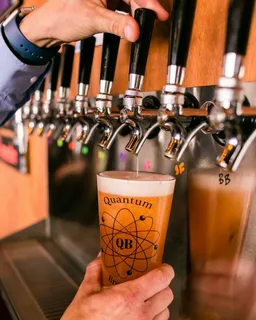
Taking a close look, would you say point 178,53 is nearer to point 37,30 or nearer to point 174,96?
point 174,96

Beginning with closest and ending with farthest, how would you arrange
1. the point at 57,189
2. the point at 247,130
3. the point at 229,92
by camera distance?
the point at 229,92 → the point at 247,130 → the point at 57,189

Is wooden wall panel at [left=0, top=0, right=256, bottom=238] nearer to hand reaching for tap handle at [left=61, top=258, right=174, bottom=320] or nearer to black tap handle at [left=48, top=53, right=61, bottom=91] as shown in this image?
black tap handle at [left=48, top=53, right=61, bottom=91]

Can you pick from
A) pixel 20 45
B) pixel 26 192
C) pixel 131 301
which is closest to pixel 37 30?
pixel 20 45

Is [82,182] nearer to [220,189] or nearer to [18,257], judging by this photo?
[18,257]

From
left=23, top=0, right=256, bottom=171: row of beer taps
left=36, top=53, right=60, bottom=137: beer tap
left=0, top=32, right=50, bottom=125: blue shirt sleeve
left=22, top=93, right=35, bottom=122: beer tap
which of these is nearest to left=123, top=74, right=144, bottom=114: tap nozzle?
left=23, top=0, right=256, bottom=171: row of beer taps

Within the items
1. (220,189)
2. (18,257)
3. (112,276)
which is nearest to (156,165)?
(220,189)

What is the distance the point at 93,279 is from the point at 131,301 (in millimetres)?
124

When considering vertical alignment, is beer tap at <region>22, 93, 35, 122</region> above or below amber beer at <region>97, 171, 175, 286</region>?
above

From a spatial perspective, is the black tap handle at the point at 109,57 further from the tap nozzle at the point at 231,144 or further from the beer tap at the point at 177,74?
the tap nozzle at the point at 231,144

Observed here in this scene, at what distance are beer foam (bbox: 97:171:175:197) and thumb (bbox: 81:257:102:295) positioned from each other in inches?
6.0

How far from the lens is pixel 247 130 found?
65 centimetres

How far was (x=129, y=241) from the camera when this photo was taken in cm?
68

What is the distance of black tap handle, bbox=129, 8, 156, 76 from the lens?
71 cm

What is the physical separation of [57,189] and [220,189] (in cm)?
91
